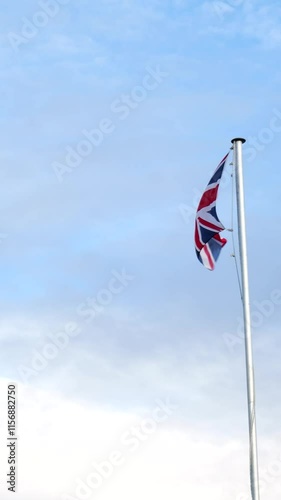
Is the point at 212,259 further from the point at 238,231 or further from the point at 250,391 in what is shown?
the point at 250,391

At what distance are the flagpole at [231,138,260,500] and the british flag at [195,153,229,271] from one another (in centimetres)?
62

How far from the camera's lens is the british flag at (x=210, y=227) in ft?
82.3

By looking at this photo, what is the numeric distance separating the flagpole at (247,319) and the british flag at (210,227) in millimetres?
617

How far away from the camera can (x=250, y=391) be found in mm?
22812

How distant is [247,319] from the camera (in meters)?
23.4

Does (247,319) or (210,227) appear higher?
(210,227)

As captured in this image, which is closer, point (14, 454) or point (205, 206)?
point (205, 206)

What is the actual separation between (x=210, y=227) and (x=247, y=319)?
3.41 meters

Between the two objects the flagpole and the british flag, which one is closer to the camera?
the flagpole

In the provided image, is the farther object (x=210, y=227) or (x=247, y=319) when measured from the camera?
(x=210, y=227)

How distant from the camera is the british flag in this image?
82.3 feet

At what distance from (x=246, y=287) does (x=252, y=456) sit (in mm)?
4959

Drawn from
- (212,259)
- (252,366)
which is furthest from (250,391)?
(212,259)

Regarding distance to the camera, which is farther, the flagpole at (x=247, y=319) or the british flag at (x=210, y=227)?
the british flag at (x=210, y=227)
